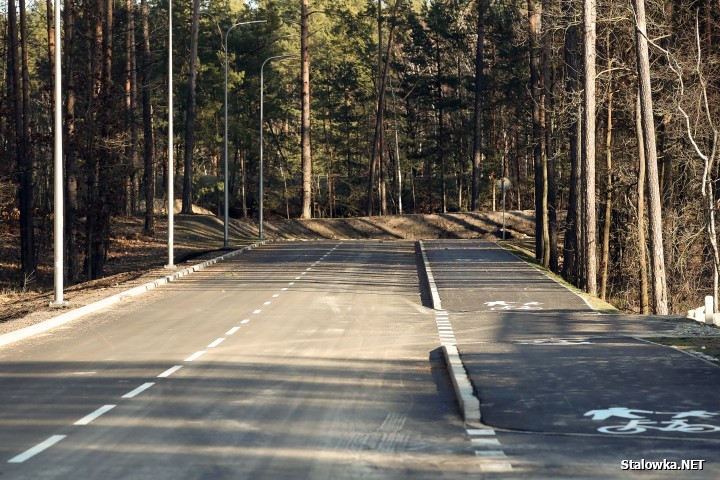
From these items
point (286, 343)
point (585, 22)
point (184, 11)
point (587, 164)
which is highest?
point (184, 11)

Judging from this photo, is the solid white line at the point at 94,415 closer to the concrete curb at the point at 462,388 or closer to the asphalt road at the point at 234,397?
the asphalt road at the point at 234,397

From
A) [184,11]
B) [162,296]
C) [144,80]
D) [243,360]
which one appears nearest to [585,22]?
[162,296]

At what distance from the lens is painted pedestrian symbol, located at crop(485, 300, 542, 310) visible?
26698 mm

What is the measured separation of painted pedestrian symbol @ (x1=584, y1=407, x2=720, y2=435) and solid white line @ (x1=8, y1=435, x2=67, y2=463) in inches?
210

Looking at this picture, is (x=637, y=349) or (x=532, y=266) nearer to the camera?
(x=637, y=349)

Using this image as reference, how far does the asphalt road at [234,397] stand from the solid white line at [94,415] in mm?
22

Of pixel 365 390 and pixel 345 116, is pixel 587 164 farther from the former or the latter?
pixel 345 116

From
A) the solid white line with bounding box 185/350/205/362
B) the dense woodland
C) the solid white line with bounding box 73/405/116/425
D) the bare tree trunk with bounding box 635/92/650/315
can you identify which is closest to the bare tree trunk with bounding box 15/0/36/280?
the dense woodland

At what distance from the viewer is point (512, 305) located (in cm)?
2742

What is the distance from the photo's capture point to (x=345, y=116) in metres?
100

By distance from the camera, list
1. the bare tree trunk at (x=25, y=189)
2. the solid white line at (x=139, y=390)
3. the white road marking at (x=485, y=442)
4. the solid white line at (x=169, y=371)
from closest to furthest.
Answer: the white road marking at (x=485, y=442)
the solid white line at (x=139, y=390)
the solid white line at (x=169, y=371)
the bare tree trunk at (x=25, y=189)

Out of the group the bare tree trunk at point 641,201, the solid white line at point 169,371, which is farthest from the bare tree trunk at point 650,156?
the solid white line at point 169,371

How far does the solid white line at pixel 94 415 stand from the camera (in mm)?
11266

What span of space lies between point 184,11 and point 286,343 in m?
75.0
